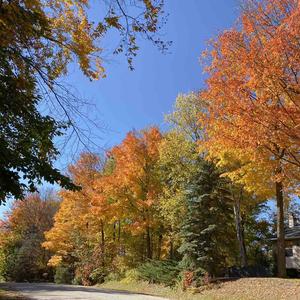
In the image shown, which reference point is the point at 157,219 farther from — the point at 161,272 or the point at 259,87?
the point at 259,87

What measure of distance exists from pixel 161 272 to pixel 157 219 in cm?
461

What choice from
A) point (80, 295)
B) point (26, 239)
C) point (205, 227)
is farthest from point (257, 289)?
point (26, 239)

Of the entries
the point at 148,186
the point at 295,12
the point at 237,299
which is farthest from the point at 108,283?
the point at 295,12

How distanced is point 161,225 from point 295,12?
19.1 meters

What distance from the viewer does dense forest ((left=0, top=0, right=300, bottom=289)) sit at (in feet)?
28.3

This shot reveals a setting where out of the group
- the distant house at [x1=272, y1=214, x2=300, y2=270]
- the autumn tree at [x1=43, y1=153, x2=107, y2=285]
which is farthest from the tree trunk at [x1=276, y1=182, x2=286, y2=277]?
the autumn tree at [x1=43, y1=153, x2=107, y2=285]

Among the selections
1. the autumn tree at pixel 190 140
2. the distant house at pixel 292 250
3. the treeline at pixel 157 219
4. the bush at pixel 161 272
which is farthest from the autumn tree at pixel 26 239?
the distant house at pixel 292 250

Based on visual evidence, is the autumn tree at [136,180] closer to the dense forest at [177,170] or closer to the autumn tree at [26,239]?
the dense forest at [177,170]

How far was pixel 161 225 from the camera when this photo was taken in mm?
28109

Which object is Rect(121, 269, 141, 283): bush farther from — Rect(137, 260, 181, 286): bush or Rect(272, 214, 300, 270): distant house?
Rect(272, 214, 300, 270): distant house

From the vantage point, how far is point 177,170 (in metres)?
25.2

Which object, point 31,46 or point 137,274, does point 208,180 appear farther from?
point 31,46

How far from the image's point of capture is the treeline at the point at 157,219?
2139 cm

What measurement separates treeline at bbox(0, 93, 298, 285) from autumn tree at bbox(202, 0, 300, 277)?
2712mm
